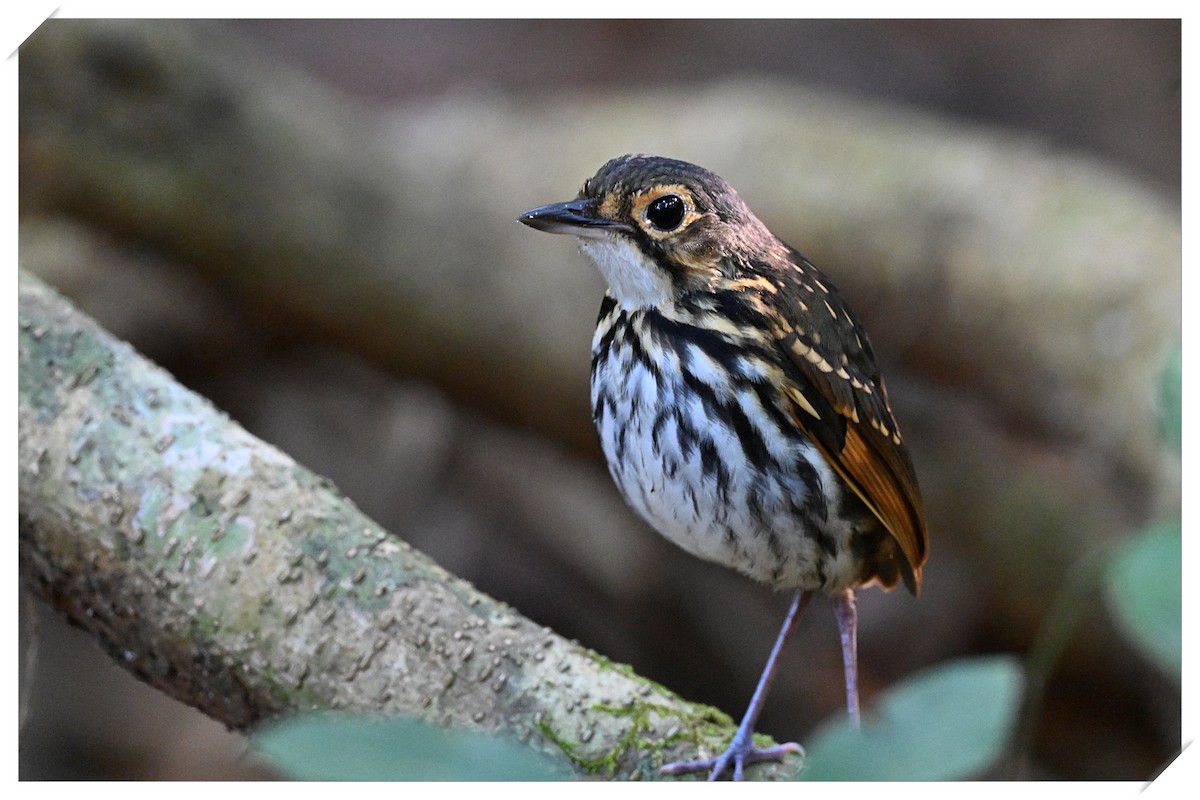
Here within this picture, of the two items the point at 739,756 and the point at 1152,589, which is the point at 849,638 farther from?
the point at 1152,589

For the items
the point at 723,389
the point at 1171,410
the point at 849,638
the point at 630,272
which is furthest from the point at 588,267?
the point at 1171,410

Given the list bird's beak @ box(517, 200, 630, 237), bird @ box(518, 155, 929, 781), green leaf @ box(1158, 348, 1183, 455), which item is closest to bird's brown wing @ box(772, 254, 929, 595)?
bird @ box(518, 155, 929, 781)

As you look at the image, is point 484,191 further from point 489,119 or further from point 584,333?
point 584,333

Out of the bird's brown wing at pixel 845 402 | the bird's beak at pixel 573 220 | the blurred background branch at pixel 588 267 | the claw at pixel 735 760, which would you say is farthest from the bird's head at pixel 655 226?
the claw at pixel 735 760

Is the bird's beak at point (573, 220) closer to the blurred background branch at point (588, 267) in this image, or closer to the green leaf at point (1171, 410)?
the blurred background branch at point (588, 267)

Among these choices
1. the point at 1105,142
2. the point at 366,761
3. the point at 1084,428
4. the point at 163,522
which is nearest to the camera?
the point at 366,761

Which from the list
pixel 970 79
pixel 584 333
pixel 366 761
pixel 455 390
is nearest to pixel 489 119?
pixel 584 333
